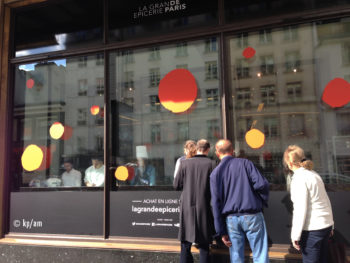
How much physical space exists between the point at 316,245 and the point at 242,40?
311 cm

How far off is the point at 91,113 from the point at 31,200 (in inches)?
71.7

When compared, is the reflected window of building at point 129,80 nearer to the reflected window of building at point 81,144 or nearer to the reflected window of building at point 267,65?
the reflected window of building at point 81,144

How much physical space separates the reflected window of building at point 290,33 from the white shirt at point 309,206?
105 inches

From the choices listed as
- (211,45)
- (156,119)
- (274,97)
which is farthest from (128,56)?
(274,97)

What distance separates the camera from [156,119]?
214 inches

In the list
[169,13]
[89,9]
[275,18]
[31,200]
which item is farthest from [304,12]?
[31,200]

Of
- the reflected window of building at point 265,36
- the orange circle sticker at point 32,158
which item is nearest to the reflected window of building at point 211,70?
the reflected window of building at point 265,36

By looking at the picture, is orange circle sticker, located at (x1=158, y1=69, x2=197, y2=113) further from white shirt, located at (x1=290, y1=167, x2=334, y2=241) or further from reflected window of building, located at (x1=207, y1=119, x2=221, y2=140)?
white shirt, located at (x1=290, y1=167, x2=334, y2=241)

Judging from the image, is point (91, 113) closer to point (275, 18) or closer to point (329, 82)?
point (275, 18)

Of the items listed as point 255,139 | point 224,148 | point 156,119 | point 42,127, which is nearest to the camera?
point 224,148

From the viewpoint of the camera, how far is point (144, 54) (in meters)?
5.29

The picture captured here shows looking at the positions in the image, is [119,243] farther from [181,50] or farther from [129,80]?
[181,50]

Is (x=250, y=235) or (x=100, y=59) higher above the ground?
(x=100, y=59)

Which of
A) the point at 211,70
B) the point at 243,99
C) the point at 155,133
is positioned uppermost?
the point at 211,70
